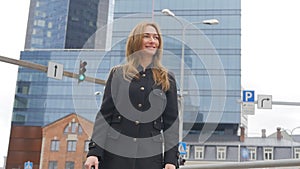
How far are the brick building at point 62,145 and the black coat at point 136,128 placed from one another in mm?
56175

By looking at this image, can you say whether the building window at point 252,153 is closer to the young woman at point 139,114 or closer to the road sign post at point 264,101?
the road sign post at point 264,101

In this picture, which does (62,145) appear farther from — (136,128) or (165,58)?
(136,128)

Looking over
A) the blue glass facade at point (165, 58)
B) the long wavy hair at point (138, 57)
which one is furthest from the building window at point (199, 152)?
the long wavy hair at point (138, 57)

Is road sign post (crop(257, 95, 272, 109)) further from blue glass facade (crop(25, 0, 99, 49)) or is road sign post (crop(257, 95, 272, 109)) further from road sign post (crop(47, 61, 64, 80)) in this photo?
blue glass facade (crop(25, 0, 99, 49))

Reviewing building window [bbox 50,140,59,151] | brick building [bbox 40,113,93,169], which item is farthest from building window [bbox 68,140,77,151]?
building window [bbox 50,140,59,151]

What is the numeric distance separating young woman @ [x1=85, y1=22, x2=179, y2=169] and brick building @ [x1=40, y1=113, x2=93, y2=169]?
56156mm

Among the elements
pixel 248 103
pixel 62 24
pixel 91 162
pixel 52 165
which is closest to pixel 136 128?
pixel 91 162

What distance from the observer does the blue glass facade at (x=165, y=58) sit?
376 centimetres

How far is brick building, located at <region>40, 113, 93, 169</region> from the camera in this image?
60094 mm

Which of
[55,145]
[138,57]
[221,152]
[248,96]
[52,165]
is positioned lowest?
[52,165]

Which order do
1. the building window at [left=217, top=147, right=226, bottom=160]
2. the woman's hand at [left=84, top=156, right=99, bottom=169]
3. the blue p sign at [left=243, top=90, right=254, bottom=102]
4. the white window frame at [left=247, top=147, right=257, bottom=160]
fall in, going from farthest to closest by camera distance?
the white window frame at [left=247, top=147, right=257, bottom=160] < the building window at [left=217, top=147, right=226, bottom=160] < the blue p sign at [left=243, top=90, right=254, bottom=102] < the woman's hand at [left=84, top=156, right=99, bottom=169]

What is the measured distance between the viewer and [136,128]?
3.08 meters

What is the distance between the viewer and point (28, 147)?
67.7 meters

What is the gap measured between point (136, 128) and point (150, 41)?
59 centimetres
